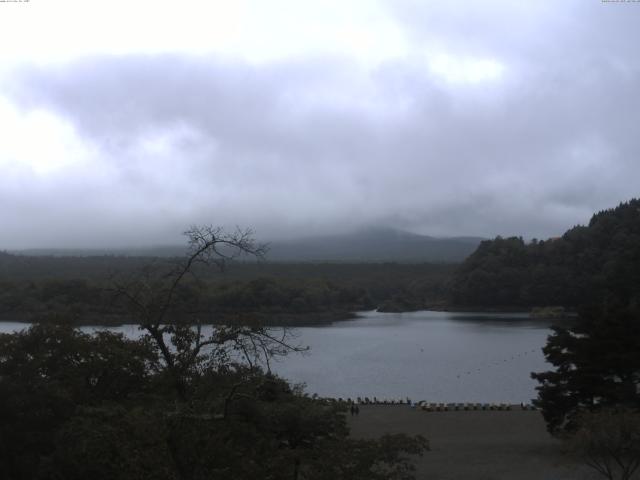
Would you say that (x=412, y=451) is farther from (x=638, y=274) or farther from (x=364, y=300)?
(x=364, y=300)

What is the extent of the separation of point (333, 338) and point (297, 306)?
14487mm

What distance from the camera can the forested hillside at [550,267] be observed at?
65438 millimetres

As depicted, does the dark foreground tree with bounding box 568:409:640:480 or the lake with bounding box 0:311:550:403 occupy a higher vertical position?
the dark foreground tree with bounding box 568:409:640:480

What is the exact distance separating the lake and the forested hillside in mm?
8578

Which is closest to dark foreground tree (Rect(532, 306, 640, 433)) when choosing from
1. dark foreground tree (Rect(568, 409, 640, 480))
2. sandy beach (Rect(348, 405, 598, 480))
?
sandy beach (Rect(348, 405, 598, 480))

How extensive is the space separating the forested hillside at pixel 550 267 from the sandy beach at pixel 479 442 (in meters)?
45.2

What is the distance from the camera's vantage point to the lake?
89.8 feet

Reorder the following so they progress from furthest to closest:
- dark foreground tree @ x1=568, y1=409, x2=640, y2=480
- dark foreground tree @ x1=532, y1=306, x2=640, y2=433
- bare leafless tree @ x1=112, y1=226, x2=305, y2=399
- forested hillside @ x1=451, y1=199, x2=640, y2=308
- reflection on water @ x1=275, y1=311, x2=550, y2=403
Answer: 1. forested hillside @ x1=451, y1=199, x2=640, y2=308
2. reflection on water @ x1=275, y1=311, x2=550, y2=403
3. dark foreground tree @ x1=532, y1=306, x2=640, y2=433
4. dark foreground tree @ x1=568, y1=409, x2=640, y2=480
5. bare leafless tree @ x1=112, y1=226, x2=305, y2=399

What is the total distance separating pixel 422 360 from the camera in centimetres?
3706

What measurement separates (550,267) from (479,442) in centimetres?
5549

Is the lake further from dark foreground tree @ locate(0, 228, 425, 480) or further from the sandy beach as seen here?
dark foreground tree @ locate(0, 228, 425, 480)

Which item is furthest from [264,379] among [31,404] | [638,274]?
[638,274]

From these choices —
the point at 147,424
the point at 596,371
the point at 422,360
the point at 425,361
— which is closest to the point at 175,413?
the point at 147,424

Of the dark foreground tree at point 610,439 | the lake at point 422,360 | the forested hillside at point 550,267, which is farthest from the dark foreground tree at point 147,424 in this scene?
the forested hillside at point 550,267
